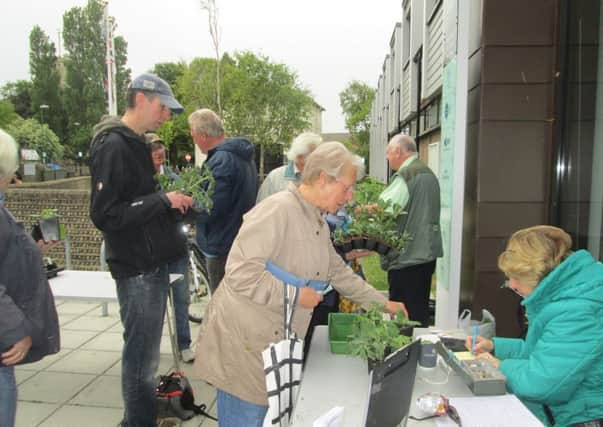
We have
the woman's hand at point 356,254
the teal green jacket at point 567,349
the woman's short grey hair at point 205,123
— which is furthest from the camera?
the woman's short grey hair at point 205,123

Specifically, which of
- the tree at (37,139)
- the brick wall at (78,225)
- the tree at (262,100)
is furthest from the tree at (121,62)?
the brick wall at (78,225)

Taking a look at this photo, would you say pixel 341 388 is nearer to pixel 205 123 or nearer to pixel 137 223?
pixel 137 223

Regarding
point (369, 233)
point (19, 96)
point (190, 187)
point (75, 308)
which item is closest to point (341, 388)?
point (369, 233)

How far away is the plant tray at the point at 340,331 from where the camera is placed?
1.95 metres

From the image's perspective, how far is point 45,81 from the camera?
59.1 metres

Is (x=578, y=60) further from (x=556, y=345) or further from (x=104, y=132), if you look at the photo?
(x=104, y=132)

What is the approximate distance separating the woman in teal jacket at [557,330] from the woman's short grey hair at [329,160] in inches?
31.7

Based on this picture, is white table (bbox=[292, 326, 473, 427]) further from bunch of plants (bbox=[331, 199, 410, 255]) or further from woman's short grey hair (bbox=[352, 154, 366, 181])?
woman's short grey hair (bbox=[352, 154, 366, 181])

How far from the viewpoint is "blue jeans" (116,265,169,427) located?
7.72 ft

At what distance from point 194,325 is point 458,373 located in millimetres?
3598

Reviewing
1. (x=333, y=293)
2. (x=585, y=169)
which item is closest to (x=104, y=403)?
(x=333, y=293)

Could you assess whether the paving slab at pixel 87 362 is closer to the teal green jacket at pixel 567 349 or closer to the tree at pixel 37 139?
the teal green jacket at pixel 567 349

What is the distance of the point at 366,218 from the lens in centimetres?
249

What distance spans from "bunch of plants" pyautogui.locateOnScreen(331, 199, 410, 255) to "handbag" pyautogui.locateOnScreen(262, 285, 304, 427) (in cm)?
84
